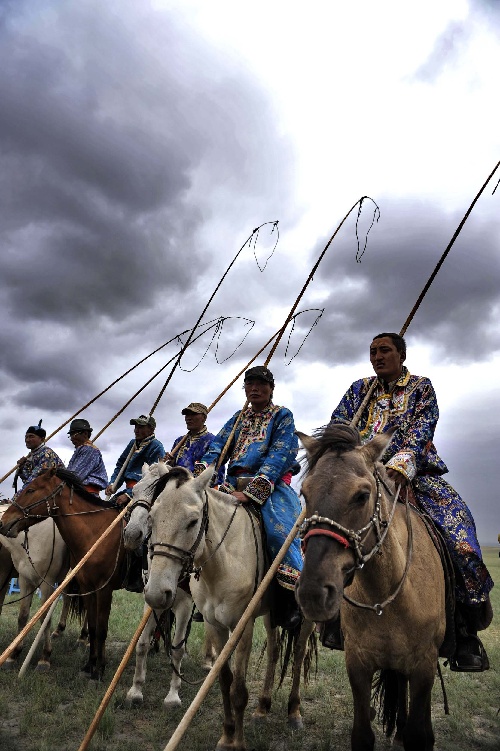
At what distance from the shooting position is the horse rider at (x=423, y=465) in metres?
3.86

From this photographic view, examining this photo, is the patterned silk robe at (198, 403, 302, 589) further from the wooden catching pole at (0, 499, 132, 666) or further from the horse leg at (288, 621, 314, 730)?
the wooden catching pole at (0, 499, 132, 666)

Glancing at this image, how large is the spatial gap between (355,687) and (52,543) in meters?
5.81

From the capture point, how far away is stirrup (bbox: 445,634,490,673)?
386 cm

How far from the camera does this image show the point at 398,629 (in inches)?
125

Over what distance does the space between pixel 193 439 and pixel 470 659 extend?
4.96 meters

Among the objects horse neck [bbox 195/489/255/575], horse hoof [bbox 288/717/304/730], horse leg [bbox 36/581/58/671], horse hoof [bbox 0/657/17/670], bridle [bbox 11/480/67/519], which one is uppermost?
bridle [bbox 11/480/67/519]

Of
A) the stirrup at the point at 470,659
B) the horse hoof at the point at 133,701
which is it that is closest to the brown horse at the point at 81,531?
the horse hoof at the point at 133,701

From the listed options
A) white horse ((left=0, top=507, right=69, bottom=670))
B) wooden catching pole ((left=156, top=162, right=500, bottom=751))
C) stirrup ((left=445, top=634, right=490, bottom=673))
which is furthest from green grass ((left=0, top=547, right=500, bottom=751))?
wooden catching pole ((left=156, top=162, right=500, bottom=751))

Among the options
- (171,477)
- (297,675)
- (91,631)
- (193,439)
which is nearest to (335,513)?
(171,477)

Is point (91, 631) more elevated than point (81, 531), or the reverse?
point (81, 531)

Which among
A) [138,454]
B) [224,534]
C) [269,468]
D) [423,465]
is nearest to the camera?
[423,465]

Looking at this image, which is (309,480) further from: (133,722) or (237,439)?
(133,722)

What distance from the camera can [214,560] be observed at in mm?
4441

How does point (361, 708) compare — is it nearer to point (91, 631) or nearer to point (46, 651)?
point (91, 631)
